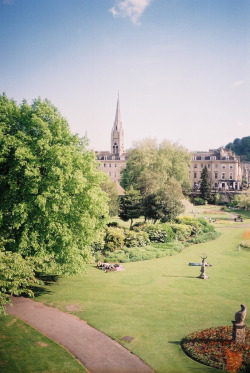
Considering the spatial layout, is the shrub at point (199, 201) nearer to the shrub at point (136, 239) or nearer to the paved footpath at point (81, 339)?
the shrub at point (136, 239)

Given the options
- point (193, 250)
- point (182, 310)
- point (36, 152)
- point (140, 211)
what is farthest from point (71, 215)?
point (140, 211)

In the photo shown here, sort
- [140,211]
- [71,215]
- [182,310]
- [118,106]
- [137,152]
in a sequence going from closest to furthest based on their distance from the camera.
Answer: [182,310] → [71,215] → [140,211] → [137,152] → [118,106]

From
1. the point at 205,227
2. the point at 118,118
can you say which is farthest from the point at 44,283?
the point at 118,118

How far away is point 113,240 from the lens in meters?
32.2

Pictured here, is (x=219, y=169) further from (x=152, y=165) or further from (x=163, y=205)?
(x=163, y=205)

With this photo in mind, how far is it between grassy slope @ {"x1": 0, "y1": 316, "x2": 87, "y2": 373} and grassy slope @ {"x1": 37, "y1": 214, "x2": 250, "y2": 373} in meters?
2.80

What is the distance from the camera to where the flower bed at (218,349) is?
1157 centimetres

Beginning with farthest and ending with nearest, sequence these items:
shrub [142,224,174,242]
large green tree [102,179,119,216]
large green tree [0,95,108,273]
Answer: large green tree [102,179,119,216]
shrub [142,224,174,242]
large green tree [0,95,108,273]

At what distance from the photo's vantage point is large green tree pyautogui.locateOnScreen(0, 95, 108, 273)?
1845 cm

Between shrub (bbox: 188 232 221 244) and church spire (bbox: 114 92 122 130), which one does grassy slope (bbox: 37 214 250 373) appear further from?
church spire (bbox: 114 92 122 130)

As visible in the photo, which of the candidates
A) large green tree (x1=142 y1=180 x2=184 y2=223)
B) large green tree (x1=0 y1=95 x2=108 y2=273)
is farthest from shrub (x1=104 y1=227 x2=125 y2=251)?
large green tree (x1=0 y1=95 x2=108 y2=273)

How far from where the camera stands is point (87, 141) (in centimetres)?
2298

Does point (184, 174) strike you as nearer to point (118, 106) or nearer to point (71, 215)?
point (71, 215)

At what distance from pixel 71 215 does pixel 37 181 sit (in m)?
3.54
